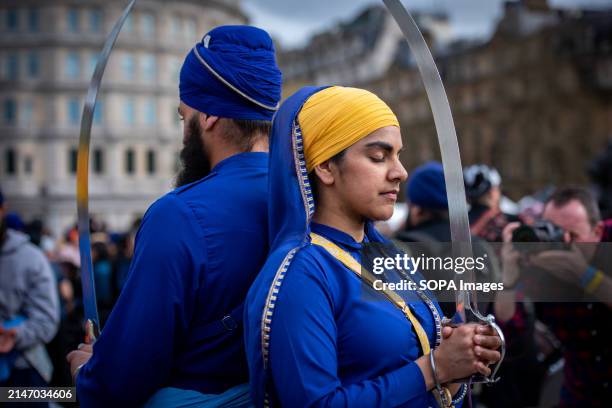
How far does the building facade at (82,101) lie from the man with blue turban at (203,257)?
4775 cm

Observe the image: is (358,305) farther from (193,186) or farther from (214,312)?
(193,186)

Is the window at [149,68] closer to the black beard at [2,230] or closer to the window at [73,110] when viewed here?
the window at [73,110]

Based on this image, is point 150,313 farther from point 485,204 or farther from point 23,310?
point 485,204

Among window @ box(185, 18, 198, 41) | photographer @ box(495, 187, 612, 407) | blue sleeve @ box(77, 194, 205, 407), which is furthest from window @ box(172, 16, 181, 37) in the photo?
blue sleeve @ box(77, 194, 205, 407)

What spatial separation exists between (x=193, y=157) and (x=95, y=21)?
172 feet

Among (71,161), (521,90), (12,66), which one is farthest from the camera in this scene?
(71,161)

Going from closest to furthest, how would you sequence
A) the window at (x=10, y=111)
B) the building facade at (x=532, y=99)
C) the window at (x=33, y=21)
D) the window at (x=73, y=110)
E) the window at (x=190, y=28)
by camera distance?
the building facade at (x=532, y=99) → the window at (x=33, y=21) → the window at (x=190, y=28) → the window at (x=73, y=110) → the window at (x=10, y=111)

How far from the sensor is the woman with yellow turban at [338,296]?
2.05 metres

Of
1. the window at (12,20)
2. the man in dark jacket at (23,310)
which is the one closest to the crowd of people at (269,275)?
the man in dark jacket at (23,310)

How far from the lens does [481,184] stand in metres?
5.03

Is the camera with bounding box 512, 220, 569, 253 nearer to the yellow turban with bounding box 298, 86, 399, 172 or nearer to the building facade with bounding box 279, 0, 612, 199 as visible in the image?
the yellow turban with bounding box 298, 86, 399, 172

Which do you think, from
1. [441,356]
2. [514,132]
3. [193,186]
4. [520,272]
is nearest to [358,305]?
[441,356]

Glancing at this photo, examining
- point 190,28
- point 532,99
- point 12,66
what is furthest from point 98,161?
point 532,99

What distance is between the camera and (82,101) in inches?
2083
